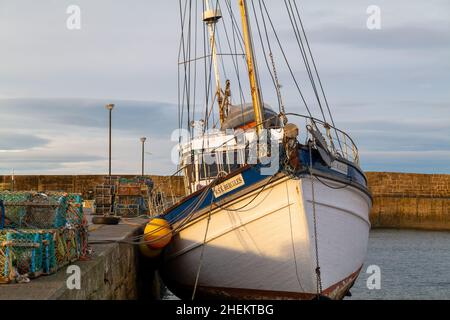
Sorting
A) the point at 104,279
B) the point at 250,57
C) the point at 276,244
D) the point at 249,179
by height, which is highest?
the point at 250,57

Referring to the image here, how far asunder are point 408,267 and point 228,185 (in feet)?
44.4

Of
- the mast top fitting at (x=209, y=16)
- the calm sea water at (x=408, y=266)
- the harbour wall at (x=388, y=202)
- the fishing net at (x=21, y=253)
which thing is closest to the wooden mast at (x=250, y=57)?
the mast top fitting at (x=209, y=16)

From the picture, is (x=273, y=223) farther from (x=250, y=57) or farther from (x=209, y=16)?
(x=209, y=16)

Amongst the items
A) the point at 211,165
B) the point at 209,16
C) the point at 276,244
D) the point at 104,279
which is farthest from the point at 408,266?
the point at 104,279

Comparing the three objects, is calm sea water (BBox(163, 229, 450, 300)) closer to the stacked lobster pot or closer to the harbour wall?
the harbour wall

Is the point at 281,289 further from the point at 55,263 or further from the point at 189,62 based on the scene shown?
the point at 189,62

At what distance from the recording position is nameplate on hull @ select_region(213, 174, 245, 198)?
10.1 metres

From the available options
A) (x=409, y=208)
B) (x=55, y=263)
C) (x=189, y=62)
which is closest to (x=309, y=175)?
(x=55, y=263)

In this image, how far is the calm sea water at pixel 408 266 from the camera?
53.3 feet

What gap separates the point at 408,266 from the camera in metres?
21.7

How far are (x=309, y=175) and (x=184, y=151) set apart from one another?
455cm

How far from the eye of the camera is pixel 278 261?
32.7 ft

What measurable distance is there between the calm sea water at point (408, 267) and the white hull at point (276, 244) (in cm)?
558

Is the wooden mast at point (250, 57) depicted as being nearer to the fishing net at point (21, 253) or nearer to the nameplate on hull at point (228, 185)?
the nameplate on hull at point (228, 185)
